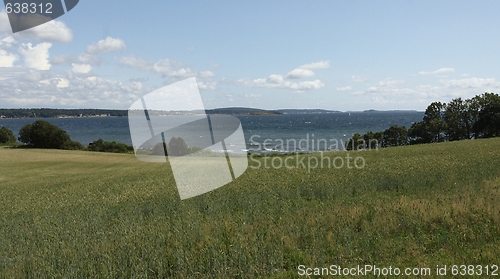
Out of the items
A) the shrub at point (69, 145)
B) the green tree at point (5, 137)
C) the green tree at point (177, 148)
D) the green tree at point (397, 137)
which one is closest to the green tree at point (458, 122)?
the green tree at point (397, 137)

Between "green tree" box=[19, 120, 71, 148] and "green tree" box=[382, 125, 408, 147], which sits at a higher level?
"green tree" box=[19, 120, 71, 148]

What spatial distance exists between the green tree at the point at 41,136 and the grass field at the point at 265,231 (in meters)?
68.7

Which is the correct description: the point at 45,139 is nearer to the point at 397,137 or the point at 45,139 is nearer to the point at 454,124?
the point at 397,137

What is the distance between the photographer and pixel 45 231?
1074 cm

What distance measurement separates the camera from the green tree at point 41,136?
2948 inches

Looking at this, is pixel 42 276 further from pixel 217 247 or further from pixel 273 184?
pixel 273 184

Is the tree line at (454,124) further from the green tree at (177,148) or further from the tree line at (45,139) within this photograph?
the tree line at (45,139)

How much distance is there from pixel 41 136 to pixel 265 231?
79.2 metres

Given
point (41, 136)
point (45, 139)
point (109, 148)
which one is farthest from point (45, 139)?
point (109, 148)

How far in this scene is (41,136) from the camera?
247ft

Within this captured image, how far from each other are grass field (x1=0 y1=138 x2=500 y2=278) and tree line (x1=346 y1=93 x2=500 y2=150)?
2378 inches

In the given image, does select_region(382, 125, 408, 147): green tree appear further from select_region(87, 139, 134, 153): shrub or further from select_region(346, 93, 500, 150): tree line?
select_region(87, 139, 134, 153): shrub

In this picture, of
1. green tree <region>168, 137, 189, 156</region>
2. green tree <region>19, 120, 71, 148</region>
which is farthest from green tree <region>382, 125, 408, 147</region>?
green tree <region>19, 120, 71, 148</region>

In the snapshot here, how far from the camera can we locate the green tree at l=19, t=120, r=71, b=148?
246 feet
